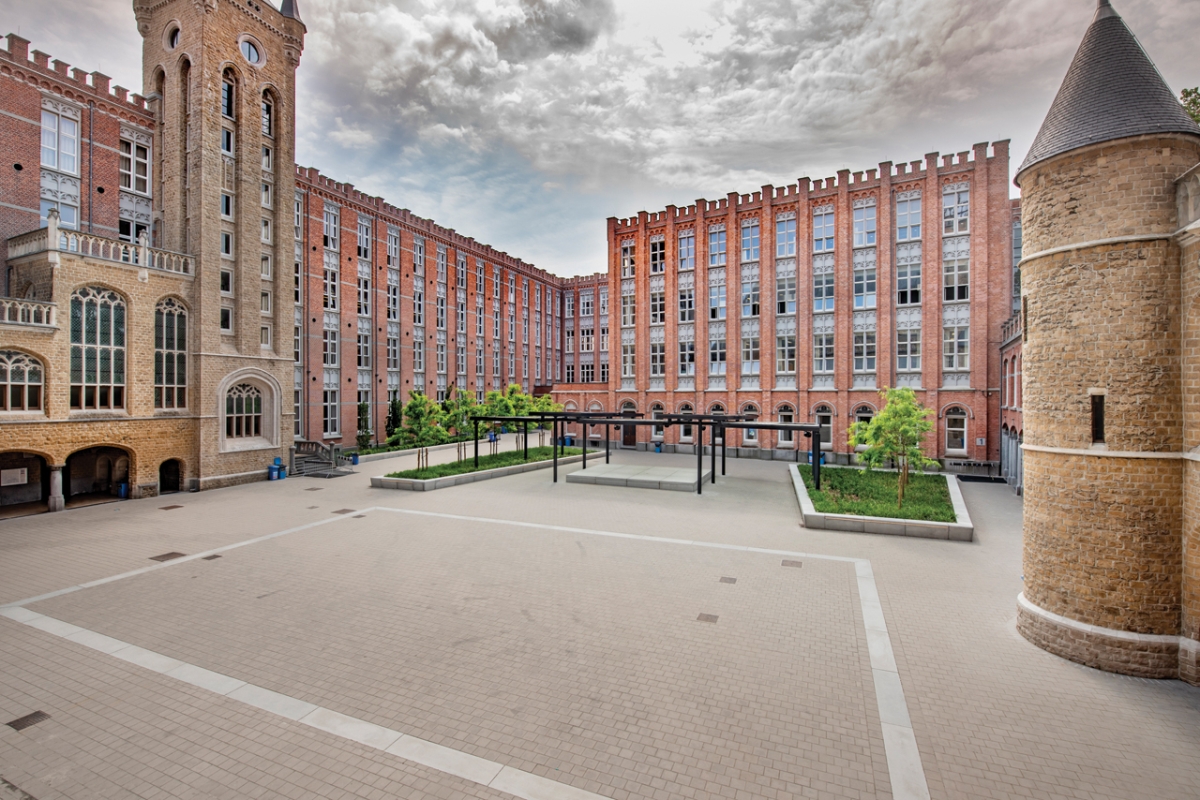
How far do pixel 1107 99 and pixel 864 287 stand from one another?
24.0 m

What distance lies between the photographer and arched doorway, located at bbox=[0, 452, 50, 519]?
1884 cm

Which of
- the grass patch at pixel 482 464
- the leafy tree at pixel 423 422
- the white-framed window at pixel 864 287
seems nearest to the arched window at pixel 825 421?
the white-framed window at pixel 864 287

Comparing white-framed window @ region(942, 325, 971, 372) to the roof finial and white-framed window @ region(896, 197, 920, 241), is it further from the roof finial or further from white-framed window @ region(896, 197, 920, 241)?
the roof finial

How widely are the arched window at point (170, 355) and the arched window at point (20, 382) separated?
11.5 ft

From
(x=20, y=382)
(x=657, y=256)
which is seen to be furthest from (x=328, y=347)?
(x=657, y=256)

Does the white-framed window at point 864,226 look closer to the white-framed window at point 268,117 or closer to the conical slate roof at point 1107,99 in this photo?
the conical slate roof at point 1107,99

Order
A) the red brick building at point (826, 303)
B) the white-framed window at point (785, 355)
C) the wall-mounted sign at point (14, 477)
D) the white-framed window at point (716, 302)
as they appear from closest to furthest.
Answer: the wall-mounted sign at point (14, 477) < the red brick building at point (826, 303) < the white-framed window at point (785, 355) < the white-framed window at point (716, 302)

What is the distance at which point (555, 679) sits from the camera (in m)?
7.40

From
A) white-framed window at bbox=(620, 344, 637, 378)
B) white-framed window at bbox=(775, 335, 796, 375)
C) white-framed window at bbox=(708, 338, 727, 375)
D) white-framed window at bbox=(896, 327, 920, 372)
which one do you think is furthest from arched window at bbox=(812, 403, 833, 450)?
white-framed window at bbox=(620, 344, 637, 378)

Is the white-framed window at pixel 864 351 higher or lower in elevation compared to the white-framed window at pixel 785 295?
lower

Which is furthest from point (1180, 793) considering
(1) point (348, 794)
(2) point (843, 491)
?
(2) point (843, 491)

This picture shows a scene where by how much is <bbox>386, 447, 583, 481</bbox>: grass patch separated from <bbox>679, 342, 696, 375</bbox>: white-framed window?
30.1ft

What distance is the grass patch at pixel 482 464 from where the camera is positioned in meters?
23.3

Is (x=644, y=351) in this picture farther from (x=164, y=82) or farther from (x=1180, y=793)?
(x=1180, y=793)
